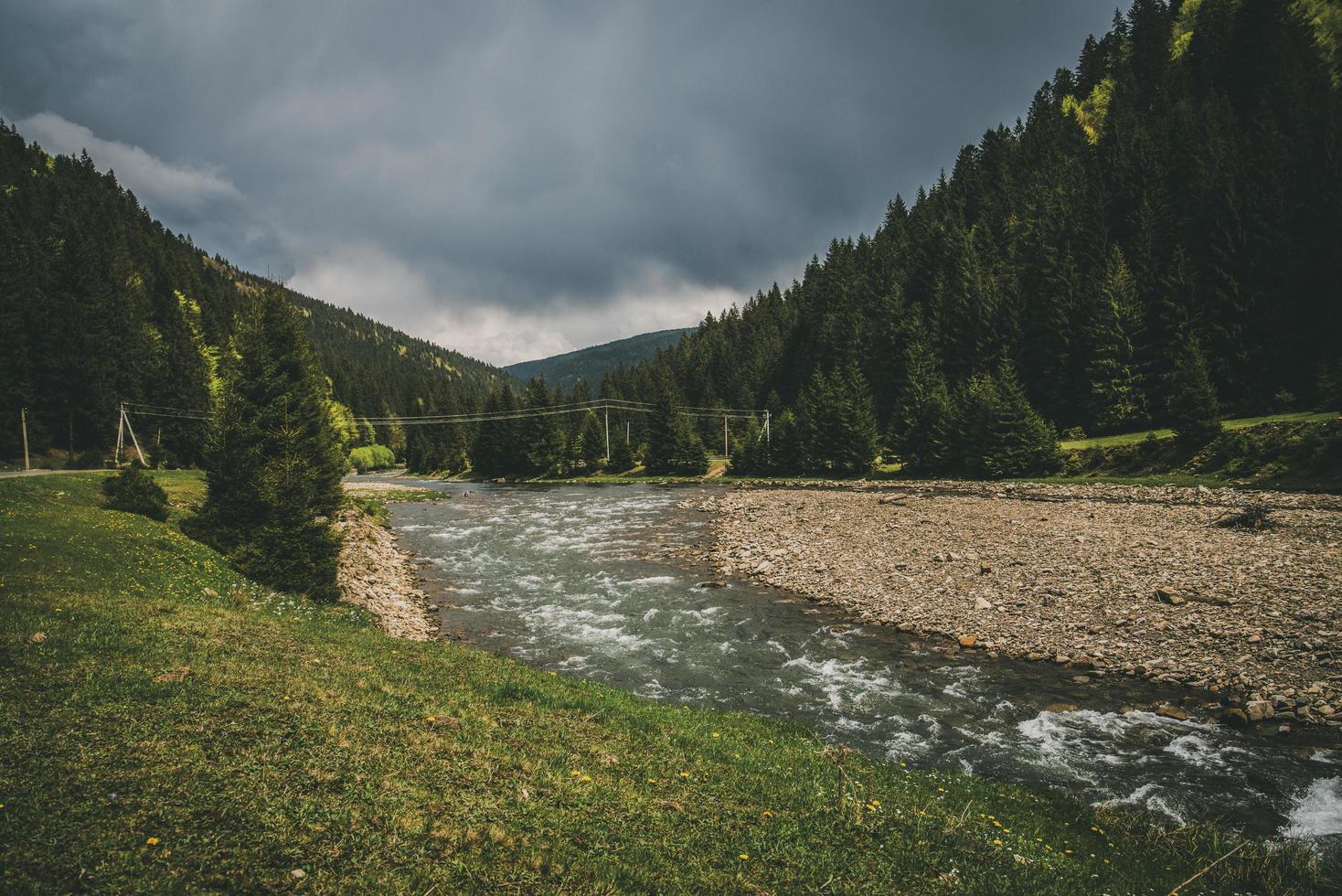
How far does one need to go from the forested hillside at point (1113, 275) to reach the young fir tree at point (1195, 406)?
0.94ft

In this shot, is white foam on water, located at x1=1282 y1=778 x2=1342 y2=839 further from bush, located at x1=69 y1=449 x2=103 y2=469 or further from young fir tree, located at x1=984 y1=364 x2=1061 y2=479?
bush, located at x1=69 y1=449 x2=103 y2=469

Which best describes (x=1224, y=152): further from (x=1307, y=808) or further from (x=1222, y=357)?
(x=1307, y=808)

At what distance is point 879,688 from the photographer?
14312mm

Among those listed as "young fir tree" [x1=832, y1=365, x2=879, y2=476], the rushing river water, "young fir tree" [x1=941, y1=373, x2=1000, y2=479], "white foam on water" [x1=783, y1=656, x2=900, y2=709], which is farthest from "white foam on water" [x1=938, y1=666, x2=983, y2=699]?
"young fir tree" [x1=832, y1=365, x2=879, y2=476]

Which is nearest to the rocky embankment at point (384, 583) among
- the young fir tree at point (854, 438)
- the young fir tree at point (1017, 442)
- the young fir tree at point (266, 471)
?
the young fir tree at point (266, 471)

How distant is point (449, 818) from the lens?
5.86 m

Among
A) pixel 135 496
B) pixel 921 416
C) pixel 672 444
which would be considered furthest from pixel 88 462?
pixel 921 416

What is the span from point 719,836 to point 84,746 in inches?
272

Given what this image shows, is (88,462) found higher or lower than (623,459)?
higher

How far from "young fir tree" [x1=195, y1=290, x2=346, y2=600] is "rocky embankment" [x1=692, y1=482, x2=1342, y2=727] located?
17719 mm

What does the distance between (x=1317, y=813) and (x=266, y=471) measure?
26.6 meters

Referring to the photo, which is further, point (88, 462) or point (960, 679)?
point (88, 462)

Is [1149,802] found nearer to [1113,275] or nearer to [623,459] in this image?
[1113,275]

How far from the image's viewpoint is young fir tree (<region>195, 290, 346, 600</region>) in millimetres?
18797
